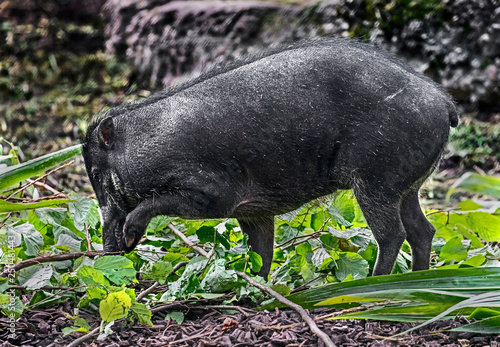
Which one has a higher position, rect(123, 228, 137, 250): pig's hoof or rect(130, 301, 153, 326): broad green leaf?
rect(123, 228, 137, 250): pig's hoof

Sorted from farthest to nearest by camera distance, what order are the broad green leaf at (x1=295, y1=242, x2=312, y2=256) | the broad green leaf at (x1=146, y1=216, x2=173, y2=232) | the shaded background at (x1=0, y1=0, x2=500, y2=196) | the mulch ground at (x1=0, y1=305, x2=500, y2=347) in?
the shaded background at (x1=0, y1=0, x2=500, y2=196) < the broad green leaf at (x1=146, y1=216, x2=173, y2=232) < the broad green leaf at (x1=295, y1=242, x2=312, y2=256) < the mulch ground at (x1=0, y1=305, x2=500, y2=347)

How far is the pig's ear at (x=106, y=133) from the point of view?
11.4ft

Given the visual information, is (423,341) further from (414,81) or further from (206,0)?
(206,0)

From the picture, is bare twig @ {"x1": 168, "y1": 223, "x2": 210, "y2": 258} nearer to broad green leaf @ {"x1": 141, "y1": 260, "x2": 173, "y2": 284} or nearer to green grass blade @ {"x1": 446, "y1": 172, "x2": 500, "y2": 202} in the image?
broad green leaf @ {"x1": 141, "y1": 260, "x2": 173, "y2": 284}

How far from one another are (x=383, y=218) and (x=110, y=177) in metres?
1.45

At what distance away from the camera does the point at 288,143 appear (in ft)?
11.0

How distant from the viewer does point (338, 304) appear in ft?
10.1

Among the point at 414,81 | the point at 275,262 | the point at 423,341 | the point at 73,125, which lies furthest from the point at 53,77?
the point at 423,341

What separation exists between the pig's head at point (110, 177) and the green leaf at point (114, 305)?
66 centimetres

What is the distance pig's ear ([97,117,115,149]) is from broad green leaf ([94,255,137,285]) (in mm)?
692

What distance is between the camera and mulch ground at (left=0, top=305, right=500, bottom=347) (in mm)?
2805

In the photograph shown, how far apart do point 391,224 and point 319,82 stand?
2.63 feet

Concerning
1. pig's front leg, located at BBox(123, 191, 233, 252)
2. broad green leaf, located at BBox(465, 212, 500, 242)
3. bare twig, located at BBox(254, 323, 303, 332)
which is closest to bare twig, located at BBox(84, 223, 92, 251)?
pig's front leg, located at BBox(123, 191, 233, 252)

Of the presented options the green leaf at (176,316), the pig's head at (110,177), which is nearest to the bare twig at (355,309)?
the green leaf at (176,316)
